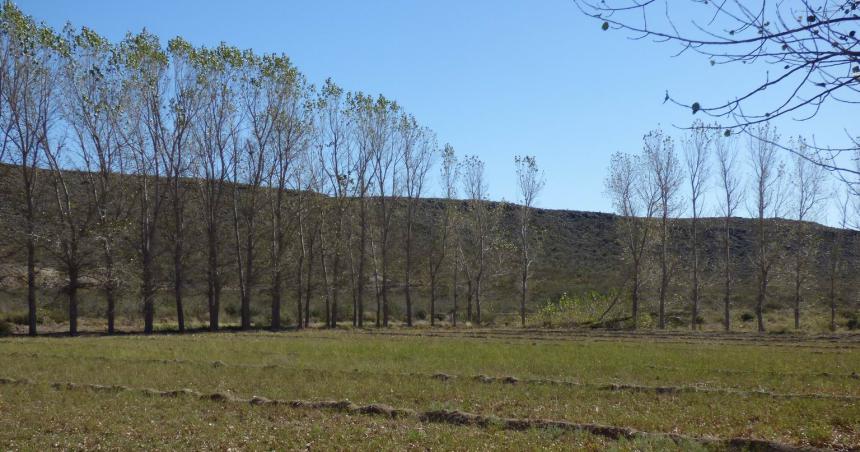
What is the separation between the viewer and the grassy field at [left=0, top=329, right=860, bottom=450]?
32.0ft

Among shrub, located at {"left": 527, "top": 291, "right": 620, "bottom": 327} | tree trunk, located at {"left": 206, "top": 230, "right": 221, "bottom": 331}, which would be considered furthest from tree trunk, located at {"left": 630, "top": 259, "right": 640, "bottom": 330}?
tree trunk, located at {"left": 206, "top": 230, "right": 221, "bottom": 331}

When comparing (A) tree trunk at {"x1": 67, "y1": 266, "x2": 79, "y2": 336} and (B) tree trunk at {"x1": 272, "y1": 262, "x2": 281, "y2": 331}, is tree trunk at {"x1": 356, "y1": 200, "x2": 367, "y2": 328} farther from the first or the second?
(A) tree trunk at {"x1": 67, "y1": 266, "x2": 79, "y2": 336}

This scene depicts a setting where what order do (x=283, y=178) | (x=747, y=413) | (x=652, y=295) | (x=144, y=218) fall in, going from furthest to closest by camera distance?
1. (x=652, y=295)
2. (x=283, y=178)
3. (x=144, y=218)
4. (x=747, y=413)

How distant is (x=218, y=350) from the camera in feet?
75.5

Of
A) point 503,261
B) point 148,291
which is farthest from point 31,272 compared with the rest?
point 503,261

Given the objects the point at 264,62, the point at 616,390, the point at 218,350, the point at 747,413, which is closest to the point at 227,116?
the point at 264,62

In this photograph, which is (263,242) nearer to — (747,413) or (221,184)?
(221,184)

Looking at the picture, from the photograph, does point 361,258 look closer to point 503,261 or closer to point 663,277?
point 503,261

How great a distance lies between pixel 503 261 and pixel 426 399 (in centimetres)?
4459

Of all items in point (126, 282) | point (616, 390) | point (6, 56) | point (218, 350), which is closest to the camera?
point (616, 390)

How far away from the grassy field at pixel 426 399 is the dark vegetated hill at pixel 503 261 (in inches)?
702

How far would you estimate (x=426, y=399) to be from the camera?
519 inches

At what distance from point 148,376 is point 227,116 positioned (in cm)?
2592

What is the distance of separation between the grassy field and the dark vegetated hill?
58.5 feet
